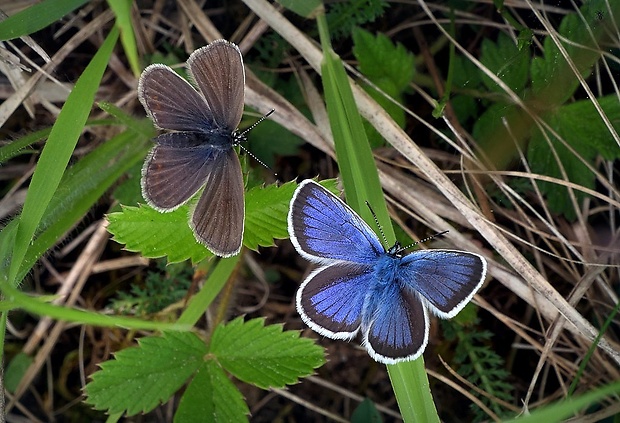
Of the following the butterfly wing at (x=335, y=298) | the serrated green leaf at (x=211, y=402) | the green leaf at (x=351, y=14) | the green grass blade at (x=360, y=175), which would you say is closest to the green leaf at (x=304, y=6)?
the green grass blade at (x=360, y=175)

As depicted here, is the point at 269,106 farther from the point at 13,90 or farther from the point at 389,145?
the point at 13,90

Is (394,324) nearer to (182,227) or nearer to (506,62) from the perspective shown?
(182,227)

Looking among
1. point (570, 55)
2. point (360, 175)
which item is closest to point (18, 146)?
point (360, 175)

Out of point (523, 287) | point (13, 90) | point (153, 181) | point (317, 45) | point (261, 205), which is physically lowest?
point (523, 287)

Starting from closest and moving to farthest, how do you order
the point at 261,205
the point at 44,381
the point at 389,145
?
the point at 261,205 < the point at 389,145 < the point at 44,381

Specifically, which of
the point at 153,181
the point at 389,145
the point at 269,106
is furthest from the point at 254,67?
the point at 153,181

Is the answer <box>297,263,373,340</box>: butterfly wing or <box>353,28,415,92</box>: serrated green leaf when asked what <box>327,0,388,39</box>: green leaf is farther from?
<box>297,263,373,340</box>: butterfly wing
